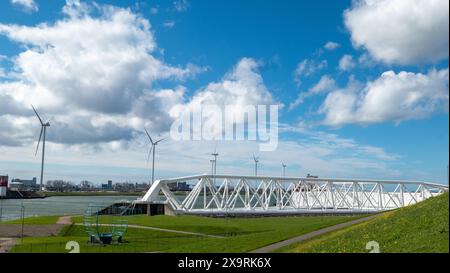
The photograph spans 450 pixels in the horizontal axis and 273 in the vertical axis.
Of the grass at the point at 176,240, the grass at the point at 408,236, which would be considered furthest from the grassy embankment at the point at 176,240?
the grass at the point at 408,236

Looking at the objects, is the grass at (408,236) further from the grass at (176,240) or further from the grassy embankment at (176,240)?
the grass at (176,240)

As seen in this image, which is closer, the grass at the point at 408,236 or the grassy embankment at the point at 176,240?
the grass at the point at 408,236

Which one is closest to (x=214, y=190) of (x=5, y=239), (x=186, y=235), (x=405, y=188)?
(x=186, y=235)

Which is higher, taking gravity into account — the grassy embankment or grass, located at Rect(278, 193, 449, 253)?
grass, located at Rect(278, 193, 449, 253)

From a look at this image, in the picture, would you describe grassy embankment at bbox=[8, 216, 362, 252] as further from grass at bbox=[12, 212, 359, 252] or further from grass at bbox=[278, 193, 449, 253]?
grass at bbox=[278, 193, 449, 253]

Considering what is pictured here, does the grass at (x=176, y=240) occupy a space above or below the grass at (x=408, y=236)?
below

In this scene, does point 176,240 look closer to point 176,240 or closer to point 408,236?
point 176,240

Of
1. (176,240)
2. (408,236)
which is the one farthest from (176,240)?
(408,236)

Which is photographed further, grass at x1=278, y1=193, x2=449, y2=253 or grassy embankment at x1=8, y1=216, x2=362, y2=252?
grassy embankment at x1=8, y1=216, x2=362, y2=252

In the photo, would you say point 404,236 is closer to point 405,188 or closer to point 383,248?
point 383,248

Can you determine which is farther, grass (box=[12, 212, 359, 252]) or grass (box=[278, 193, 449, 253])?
grass (box=[12, 212, 359, 252])

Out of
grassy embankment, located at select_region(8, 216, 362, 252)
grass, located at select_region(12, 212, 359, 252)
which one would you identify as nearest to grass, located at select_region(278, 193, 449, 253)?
grassy embankment, located at select_region(8, 216, 362, 252)
